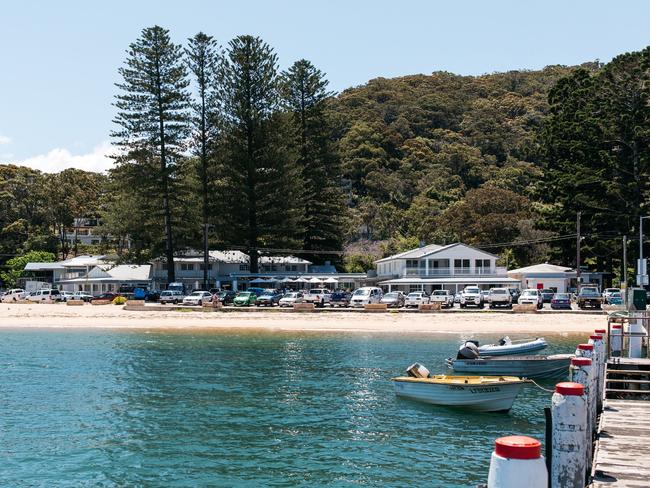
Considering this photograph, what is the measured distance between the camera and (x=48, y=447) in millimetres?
17828

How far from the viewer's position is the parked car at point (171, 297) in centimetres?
6888

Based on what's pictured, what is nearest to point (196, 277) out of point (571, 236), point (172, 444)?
point (571, 236)

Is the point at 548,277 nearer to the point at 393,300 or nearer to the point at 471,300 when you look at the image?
the point at 471,300

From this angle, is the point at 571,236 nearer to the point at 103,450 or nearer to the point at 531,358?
the point at 531,358

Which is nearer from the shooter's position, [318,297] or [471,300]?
[471,300]

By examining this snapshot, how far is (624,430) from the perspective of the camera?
11.9 meters

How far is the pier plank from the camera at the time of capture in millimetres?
8781

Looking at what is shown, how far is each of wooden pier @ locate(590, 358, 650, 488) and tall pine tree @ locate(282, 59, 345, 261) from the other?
74.3 metres

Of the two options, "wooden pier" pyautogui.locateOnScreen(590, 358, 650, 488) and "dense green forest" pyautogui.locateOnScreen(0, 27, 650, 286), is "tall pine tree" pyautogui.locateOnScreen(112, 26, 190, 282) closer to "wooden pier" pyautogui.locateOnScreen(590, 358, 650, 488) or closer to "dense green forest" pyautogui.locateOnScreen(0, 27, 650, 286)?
"dense green forest" pyautogui.locateOnScreen(0, 27, 650, 286)

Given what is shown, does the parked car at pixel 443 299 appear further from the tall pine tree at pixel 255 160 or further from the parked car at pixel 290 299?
the tall pine tree at pixel 255 160

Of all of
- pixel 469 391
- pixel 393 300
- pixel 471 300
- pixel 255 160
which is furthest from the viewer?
pixel 255 160

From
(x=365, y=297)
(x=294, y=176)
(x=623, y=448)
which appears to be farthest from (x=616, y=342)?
(x=294, y=176)

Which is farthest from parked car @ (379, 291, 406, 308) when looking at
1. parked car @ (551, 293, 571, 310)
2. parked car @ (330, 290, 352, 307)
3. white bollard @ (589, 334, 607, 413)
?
white bollard @ (589, 334, 607, 413)

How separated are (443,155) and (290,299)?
7242cm
